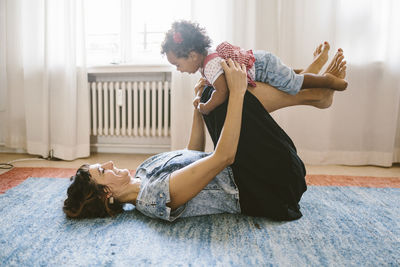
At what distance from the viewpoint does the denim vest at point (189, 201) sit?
4.09 ft

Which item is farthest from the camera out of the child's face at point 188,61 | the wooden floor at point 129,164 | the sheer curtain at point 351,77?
the sheer curtain at point 351,77

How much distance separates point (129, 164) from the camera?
254 cm

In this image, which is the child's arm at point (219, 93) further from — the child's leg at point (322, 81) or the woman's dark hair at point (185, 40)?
the child's leg at point (322, 81)

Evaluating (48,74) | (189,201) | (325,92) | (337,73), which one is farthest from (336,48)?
(48,74)

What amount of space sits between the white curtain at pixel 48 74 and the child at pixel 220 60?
1420 millimetres

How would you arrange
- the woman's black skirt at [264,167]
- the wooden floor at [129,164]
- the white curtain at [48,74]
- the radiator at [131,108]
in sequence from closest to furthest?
the woman's black skirt at [264,167]
the wooden floor at [129,164]
the white curtain at [48,74]
the radiator at [131,108]

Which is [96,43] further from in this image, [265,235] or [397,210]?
[397,210]

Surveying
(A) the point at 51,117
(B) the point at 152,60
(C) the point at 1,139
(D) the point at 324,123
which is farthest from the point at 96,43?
(D) the point at 324,123

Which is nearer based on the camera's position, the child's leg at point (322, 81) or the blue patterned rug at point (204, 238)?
the blue patterned rug at point (204, 238)

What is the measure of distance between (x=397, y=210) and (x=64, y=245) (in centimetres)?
148

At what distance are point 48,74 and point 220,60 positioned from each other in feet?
6.08

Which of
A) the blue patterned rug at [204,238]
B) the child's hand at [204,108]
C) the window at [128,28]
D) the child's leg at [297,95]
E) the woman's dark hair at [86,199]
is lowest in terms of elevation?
the blue patterned rug at [204,238]

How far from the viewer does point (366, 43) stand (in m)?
2.44

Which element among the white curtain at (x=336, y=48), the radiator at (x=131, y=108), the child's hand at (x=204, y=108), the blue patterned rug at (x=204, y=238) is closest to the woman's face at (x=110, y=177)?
the blue patterned rug at (x=204, y=238)
